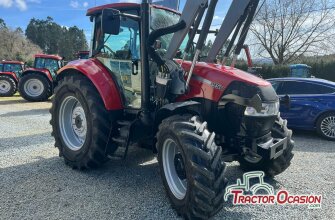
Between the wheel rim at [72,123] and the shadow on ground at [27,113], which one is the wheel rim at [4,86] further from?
the wheel rim at [72,123]

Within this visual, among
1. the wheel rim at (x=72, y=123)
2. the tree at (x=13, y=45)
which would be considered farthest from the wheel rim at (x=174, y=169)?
the tree at (x=13, y=45)

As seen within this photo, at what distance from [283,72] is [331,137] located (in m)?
15.0

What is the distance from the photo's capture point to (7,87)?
1700 cm

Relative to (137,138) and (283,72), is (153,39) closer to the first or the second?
(137,138)

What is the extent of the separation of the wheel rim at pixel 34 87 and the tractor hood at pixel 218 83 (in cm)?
1277

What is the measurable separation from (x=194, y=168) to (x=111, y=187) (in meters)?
1.57

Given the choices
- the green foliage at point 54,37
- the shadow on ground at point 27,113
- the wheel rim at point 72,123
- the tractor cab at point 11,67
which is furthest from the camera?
the green foliage at point 54,37

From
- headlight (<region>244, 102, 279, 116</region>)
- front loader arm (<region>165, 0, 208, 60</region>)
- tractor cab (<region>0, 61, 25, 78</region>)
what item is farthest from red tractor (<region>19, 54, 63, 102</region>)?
headlight (<region>244, 102, 279, 116</region>)

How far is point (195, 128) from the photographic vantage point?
325 cm

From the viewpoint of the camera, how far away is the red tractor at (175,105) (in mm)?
3232

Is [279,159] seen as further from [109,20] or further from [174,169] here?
[109,20]

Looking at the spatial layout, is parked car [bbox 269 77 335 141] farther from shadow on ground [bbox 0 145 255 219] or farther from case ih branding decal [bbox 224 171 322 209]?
case ih branding decal [bbox 224 171 322 209]

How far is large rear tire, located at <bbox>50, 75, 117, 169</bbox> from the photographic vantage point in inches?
174

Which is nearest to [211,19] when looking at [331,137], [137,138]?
[137,138]
